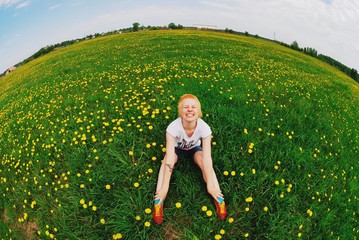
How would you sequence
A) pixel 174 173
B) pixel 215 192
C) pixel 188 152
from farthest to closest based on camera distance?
pixel 188 152 < pixel 174 173 < pixel 215 192

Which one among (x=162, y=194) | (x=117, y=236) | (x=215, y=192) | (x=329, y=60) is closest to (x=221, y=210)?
(x=215, y=192)

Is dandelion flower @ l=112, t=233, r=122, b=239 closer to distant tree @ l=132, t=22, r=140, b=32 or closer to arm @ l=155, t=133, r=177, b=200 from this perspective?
arm @ l=155, t=133, r=177, b=200

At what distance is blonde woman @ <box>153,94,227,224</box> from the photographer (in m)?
3.18

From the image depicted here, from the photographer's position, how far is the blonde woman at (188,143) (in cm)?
318

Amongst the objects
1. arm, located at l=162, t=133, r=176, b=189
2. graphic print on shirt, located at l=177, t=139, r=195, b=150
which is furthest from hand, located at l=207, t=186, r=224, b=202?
graphic print on shirt, located at l=177, t=139, r=195, b=150

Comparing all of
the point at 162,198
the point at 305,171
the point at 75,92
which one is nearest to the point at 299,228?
the point at 305,171

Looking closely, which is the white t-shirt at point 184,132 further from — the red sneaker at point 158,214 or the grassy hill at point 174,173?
the red sneaker at point 158,214

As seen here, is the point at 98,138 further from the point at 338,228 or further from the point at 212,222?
the point at 338,228

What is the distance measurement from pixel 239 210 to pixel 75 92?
620cm

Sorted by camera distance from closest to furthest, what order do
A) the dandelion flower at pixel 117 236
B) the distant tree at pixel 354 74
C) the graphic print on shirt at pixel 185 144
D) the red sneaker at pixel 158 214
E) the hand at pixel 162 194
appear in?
the dandelion flower at pixel 117 236 < the red sneaker at pixel 158 214 < the hand at pixel 162 194 < the graphic print on shirt at pixel 185 144 < the distant tree at pixel 354 74

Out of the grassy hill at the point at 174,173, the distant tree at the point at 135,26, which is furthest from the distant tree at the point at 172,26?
the grassy hill at the point at 174,173

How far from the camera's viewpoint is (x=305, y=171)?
402 centimetres

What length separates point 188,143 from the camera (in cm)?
354

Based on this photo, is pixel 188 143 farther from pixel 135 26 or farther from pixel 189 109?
pixel 135 26
